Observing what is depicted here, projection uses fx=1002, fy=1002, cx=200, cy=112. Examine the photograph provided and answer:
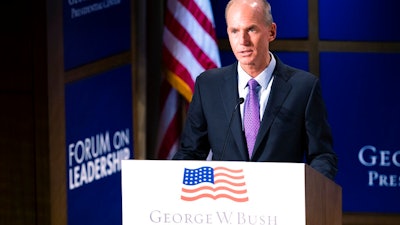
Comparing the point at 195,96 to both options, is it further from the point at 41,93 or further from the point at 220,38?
the point at 220,38

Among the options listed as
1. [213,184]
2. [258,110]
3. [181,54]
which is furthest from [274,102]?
[181,54]

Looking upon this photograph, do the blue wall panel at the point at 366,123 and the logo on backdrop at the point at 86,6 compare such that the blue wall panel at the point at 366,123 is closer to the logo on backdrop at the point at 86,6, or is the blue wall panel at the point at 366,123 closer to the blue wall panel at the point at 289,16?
the blue wall panel at the point at 289,16

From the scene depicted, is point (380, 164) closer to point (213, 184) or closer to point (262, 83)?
point (262, 83)

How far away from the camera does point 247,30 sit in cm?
345

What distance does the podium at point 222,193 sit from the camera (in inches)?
116

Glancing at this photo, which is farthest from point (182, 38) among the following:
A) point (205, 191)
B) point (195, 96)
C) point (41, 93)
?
point (205, 191)

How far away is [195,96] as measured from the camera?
3701 mm

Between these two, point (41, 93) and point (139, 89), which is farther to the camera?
point (139, 89)

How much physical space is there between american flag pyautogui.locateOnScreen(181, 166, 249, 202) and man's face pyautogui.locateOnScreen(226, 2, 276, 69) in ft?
2.00

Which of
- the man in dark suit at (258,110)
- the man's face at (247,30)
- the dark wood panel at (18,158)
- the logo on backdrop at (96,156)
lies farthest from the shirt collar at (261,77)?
the logo on backdrop at (96,156)

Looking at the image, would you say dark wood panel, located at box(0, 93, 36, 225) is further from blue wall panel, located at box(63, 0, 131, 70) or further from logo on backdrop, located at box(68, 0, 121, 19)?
logo on backdrop, located at box(68, 0, 121, 19)

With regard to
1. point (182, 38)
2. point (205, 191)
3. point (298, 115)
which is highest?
point (182, 38)

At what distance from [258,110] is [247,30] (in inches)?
11.9

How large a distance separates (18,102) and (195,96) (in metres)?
1.62
